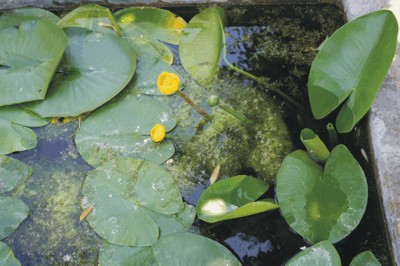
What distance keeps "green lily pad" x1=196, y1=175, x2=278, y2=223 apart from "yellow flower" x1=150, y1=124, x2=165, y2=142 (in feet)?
1.01

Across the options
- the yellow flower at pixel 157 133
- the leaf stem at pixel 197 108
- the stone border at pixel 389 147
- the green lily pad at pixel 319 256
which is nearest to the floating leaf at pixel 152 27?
the leaf stem at pixel 197 108

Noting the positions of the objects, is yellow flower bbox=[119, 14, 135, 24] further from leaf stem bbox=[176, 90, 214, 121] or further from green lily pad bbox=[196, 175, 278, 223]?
green lily pad bbox=[196, 175, 278, 223]

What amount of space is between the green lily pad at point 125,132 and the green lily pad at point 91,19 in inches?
16.7

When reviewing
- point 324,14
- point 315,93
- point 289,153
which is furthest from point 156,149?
point 324,14

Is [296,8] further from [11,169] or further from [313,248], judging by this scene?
[11,169]

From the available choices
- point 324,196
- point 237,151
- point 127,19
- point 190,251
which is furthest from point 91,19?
point 324,196

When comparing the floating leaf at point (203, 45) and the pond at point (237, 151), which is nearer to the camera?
the pond at point (237, 151)

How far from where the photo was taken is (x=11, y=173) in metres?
2.02

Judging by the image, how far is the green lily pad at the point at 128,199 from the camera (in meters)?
1.81

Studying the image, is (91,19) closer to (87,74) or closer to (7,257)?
(87,74)

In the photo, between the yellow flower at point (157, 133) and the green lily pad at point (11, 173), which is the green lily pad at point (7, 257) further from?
the yellow flower at point (157, 133)

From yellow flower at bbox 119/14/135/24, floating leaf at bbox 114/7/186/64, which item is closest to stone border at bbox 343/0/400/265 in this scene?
floating leaf at bbox 114/7/186/64

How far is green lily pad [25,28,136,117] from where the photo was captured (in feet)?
6.86

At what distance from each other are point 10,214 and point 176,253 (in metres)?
0.67
